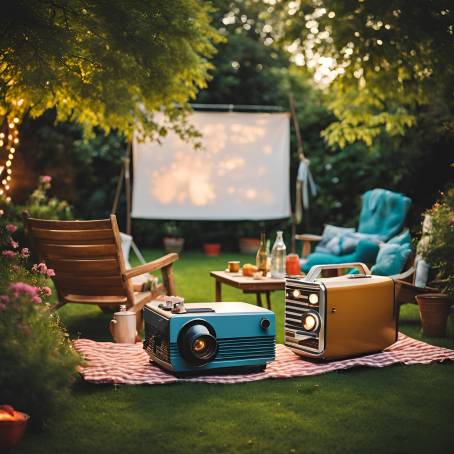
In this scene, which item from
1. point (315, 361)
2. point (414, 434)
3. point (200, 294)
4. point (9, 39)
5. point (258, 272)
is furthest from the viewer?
point (200, 294)

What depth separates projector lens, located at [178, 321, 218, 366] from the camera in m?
3.47

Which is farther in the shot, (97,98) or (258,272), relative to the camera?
(97,98)

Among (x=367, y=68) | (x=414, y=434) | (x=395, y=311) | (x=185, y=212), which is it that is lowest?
(x=414, y=434)

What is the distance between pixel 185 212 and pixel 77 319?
11.1 ft

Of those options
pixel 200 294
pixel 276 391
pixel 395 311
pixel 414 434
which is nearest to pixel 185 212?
pixel 200 294

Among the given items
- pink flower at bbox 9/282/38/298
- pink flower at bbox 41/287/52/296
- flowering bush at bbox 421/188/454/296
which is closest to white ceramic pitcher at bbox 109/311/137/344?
pink flower at bbox 41/287/52/296

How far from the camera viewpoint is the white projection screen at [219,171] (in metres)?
8.34

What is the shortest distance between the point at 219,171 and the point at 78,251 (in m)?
4.07

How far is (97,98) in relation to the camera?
577 cm

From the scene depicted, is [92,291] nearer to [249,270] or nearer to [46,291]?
[249,270]

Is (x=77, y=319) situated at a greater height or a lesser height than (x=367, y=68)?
lesser

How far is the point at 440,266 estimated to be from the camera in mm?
4656

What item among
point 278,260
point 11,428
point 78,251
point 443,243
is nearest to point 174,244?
point 278,260

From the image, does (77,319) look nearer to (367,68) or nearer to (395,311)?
(395,311)
